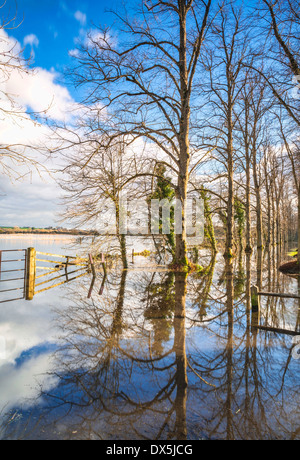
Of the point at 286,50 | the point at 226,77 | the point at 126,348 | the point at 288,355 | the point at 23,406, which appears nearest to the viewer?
the point at 23,406

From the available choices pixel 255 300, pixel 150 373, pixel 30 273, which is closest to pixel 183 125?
pixel 30 273

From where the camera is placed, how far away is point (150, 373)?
12.5 ft

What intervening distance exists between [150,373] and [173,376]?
1.07 ft

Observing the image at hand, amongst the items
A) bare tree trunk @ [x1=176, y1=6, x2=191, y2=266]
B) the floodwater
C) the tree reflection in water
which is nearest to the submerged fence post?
the floodwater

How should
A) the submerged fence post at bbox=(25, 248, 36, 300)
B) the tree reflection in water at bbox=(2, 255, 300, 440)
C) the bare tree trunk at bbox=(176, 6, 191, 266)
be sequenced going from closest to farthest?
the tree reflection in water at bbox=(2, 255, 300, 440), the submerged fence post at bbox=(25, 248, 36, 300), the bare tree trunk at bbox=(176, 6, 191, 266)

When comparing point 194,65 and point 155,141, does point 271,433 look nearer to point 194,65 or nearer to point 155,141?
point 155,141

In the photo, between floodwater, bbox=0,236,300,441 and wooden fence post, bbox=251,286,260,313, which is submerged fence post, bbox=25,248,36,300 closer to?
floodwater, bbox=0,236,300,441

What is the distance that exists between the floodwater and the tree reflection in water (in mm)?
14

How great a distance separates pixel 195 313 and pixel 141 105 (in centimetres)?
1047

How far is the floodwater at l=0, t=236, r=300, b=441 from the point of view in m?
2.73

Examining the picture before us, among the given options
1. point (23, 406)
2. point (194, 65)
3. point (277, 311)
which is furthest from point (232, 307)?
point (194, 65)

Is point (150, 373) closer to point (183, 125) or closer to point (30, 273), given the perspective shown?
point (30, 273)

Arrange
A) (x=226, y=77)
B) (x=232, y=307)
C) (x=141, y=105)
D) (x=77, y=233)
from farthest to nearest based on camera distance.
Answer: (x=226, y=77) → (x=77, y=233) → (x=141, y=105) → (x=232, y=307)

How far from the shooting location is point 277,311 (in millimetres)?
7273
